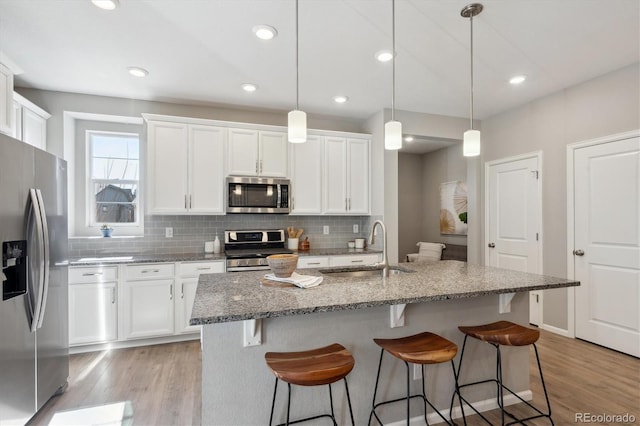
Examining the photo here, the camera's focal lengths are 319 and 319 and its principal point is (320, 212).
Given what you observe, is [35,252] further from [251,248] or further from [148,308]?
[251,248]

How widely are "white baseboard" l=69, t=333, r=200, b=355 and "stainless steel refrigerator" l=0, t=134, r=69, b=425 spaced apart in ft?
2.90

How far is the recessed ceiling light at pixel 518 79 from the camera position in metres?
3.23

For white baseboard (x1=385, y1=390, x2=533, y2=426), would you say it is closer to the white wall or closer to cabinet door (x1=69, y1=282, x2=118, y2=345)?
the white wall

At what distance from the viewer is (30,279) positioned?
1.96 m

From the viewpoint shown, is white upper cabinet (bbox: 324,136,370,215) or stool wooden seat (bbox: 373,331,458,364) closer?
stool wooden seat (bbox: 373,331,458,364)

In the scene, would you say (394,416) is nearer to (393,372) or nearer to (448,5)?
(393,372)

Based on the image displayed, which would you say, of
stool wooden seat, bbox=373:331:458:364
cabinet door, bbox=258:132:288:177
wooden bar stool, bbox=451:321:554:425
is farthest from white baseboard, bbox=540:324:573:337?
cabinet door, bbox=258:132:288:177

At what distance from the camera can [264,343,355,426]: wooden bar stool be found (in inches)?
53.3

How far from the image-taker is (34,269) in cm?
199

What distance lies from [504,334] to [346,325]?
0.91 meters

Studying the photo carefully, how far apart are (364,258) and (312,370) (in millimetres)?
2749

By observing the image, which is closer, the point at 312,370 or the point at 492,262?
the point at 312,370

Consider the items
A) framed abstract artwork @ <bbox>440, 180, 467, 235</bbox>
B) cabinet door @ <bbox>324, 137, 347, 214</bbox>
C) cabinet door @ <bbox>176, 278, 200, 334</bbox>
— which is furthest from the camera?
framed abstract artwork @ <bbox>440, 180, 467, 235</bbox>

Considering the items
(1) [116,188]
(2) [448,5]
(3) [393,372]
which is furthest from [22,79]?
(3) [393,372]
